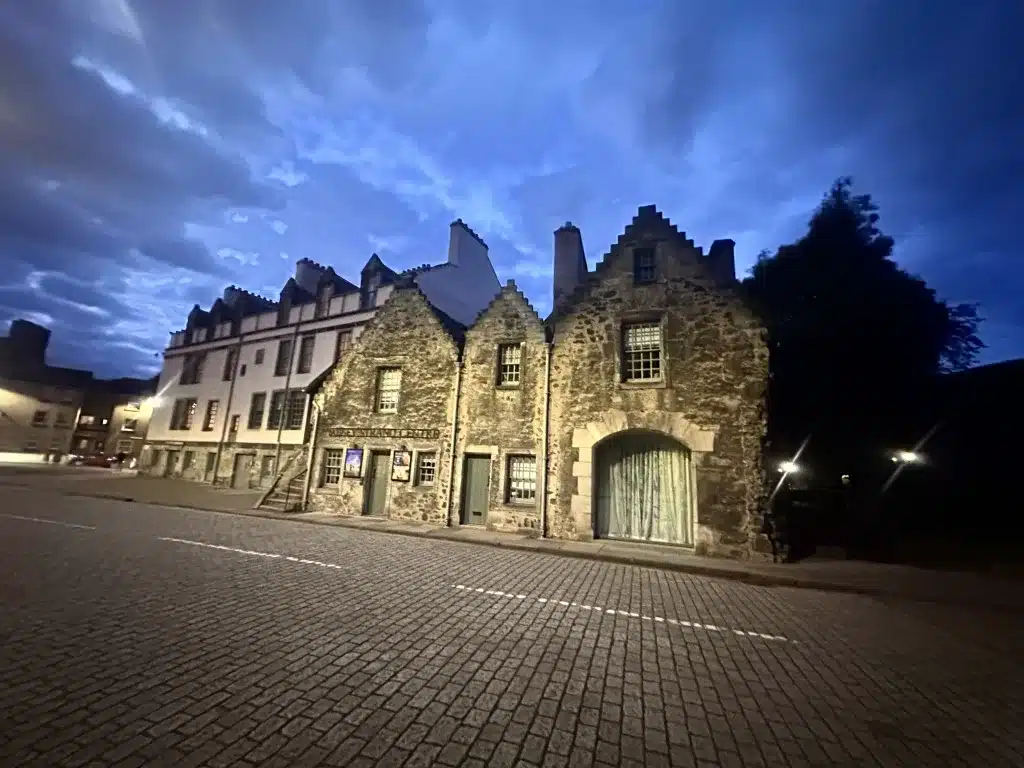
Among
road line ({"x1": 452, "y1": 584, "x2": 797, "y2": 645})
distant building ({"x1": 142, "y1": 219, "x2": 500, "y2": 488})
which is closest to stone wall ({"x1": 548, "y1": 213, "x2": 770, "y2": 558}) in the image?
road line ({"x1": 452, "y1": 584, "x2": 797, "y2": 645})

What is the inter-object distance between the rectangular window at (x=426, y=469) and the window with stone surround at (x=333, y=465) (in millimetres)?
3678

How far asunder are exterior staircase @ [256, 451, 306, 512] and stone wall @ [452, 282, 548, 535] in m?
7.51

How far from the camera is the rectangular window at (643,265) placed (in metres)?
14.6

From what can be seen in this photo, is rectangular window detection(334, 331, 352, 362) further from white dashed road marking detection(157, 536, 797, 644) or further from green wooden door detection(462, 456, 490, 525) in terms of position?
white dashed road marking detection(157, 536, 797, 644)

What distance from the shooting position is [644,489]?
1352 cm

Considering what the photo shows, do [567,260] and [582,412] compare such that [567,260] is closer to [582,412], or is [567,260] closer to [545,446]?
[582,412]

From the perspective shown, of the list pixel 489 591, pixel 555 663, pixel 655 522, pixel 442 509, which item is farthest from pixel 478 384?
pixel 555 663

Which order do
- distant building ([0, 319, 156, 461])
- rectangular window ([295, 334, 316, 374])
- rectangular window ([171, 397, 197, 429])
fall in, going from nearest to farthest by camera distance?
rectangular window ([295, 334, 316, 374])
rectangular window ([171, 397, 197, 429])
distant building ([0, 319, 156, 461])

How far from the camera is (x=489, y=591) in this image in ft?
24.4

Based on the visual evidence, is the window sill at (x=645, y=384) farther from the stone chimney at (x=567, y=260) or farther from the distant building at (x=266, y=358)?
the distant building at (x=266, y=358)

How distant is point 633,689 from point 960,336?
24457 millimetres

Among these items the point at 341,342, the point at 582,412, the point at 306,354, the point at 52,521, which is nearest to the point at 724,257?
the point at 582,412

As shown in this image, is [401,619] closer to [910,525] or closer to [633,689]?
[633,689]

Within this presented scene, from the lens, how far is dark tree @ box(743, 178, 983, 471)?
1698 cm
